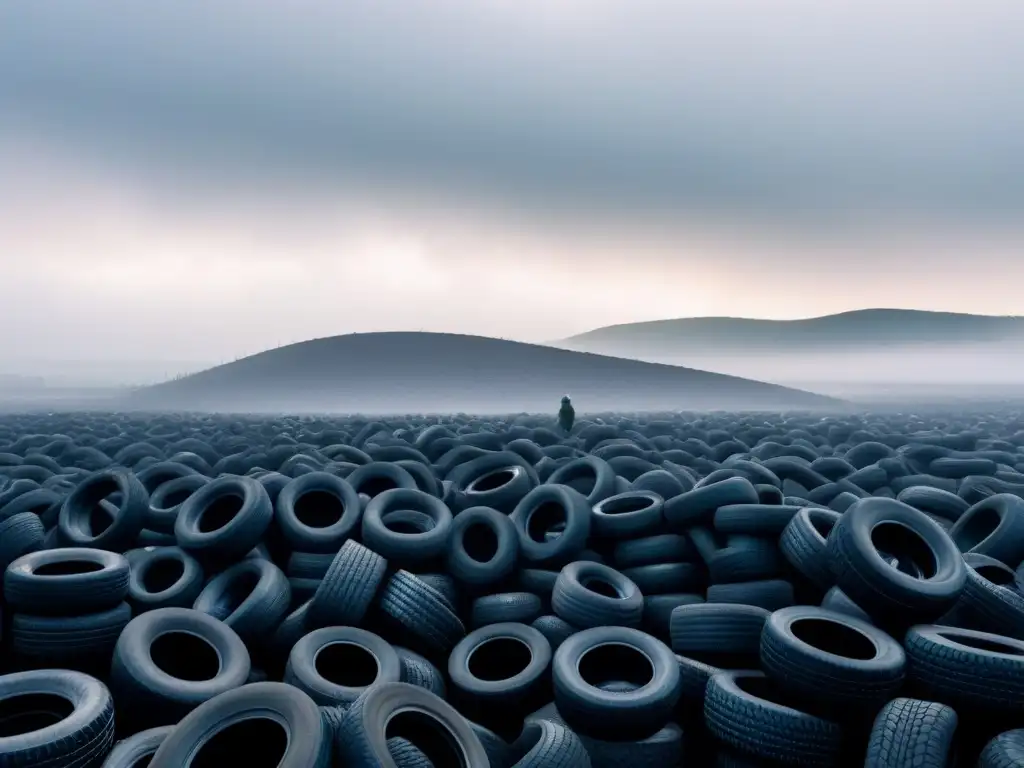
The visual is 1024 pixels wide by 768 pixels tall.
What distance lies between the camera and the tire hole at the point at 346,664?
5.82m

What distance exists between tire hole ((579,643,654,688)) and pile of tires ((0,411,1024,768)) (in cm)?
2

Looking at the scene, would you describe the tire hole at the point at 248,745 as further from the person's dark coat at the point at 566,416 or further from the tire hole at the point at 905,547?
the person's dark coat at the point at 566,416

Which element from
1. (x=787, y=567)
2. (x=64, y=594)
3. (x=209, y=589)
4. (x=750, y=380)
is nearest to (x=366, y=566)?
(x=209, y=589)

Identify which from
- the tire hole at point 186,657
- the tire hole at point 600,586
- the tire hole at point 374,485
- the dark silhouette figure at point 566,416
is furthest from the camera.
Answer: the dark silhouette figure at point 566,416

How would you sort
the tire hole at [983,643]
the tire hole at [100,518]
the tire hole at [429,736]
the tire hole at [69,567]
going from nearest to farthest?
the tire hole at [429,736], the tire hole at [983,643], the tire hole at [69,567], the tire hole at [100,518]

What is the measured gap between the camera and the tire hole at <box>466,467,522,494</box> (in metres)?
10.8

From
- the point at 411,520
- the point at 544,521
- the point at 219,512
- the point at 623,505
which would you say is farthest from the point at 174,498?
the point at 623,505

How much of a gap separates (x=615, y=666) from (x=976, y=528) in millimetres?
4830

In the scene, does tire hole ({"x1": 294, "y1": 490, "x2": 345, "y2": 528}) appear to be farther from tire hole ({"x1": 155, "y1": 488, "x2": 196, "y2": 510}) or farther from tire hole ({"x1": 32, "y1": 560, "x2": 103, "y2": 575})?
tire hole ({"x1": 32, "y1": 560, "x2": 103, "y2": 575})

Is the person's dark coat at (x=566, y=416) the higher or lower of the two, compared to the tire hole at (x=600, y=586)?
higher

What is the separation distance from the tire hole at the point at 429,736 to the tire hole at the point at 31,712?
2187mm

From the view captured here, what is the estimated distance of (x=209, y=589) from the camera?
7.00 meters

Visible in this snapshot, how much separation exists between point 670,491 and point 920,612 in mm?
4302

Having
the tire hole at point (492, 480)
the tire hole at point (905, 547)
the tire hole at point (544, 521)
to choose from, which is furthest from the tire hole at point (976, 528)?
the tire hole at point (492, 480)
